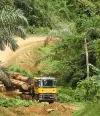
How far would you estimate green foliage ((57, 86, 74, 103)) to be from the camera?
981 inches

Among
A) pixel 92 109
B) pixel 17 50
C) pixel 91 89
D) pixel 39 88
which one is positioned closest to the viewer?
pixel 92 109

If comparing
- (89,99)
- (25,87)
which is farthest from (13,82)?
(89,99)

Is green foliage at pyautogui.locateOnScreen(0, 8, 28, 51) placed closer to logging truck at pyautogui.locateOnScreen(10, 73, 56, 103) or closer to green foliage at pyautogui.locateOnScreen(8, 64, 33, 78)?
logging truck at pyautogui.locateOnScreen(10, 73, 56, 103)

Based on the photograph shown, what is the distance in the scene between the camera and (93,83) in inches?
669

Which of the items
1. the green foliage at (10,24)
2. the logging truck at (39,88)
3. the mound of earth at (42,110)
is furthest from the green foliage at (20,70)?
the mound of earth at (42,110)

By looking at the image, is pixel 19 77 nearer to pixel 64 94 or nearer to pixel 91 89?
pixel 64 94

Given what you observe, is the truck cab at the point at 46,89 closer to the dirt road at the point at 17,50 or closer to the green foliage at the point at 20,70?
the green foliage at the point at 20,70

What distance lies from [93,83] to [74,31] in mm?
15254

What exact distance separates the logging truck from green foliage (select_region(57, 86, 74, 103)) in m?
0.75

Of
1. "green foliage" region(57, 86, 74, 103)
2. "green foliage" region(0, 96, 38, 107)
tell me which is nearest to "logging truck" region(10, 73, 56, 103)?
"green foliage" region(57, 86, 74, 103)

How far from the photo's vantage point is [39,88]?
80.2 feet

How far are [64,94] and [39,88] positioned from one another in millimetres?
2189

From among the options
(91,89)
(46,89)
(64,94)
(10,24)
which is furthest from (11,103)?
(91,89)

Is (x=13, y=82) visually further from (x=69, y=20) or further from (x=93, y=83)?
(x=69, y=20)
